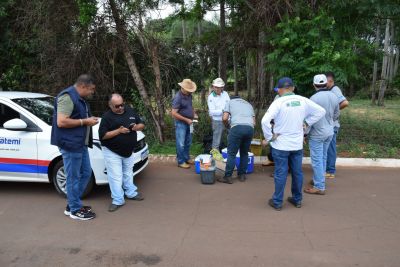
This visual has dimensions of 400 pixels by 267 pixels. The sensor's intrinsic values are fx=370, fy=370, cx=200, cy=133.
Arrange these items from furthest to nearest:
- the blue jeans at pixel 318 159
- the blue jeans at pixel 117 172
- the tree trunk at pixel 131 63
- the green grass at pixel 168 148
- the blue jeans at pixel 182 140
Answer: the tree trunk at pixel 131 63, the green grass at pixel 168 148, the blue jeans at pixel 182 140, the blue jeans at pixel 318 159, the blue jeans at pixel 117 172

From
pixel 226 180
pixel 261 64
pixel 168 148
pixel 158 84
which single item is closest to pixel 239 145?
pixel 226 180

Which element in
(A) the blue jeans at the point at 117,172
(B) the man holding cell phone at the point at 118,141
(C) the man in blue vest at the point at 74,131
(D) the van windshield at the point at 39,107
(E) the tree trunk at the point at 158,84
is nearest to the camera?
(C) the man in blue vest at the point at 74,131

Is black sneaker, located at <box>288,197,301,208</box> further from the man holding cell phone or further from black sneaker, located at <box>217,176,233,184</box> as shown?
the man holding cell phone

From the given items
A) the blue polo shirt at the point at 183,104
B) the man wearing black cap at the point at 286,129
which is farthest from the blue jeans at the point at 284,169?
the blue polo shirt at the point at 183,104

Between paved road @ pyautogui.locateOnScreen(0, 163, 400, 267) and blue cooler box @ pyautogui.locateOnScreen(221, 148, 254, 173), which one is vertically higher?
blue cooler box @ pyautogui.locateOnScreen(221, 148, 254, 173)

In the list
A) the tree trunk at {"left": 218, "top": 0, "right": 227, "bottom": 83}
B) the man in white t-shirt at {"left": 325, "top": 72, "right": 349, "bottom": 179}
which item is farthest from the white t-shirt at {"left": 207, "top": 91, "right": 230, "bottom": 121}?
the tree trunk at {"left": 218, "top": 0, "right": 227, "bottom": 83}

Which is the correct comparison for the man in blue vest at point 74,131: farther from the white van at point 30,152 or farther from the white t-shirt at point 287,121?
the white t-shirt at point 287,121

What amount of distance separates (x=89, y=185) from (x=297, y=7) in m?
5.72

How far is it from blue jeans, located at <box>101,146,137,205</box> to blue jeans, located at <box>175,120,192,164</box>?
1.99 metres

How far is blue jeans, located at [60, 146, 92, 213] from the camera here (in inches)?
180

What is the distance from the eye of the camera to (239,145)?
612 cm

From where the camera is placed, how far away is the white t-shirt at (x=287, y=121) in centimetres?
486

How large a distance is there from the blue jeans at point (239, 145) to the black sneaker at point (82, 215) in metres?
2.43

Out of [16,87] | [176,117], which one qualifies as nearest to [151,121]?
[176,117]
